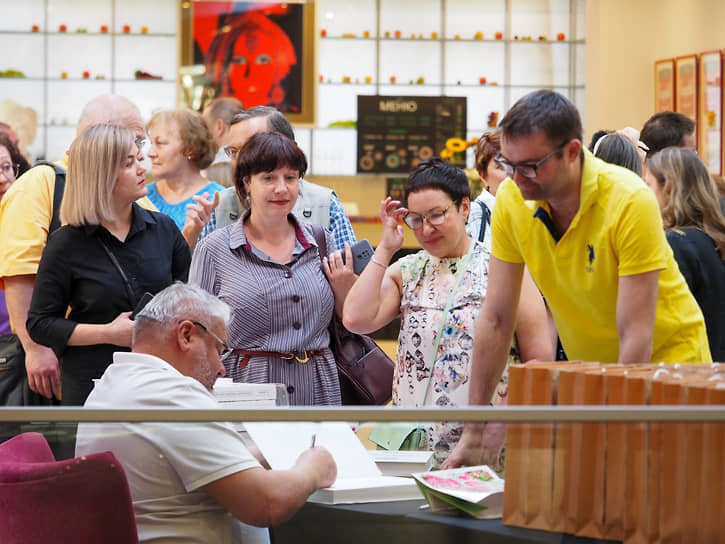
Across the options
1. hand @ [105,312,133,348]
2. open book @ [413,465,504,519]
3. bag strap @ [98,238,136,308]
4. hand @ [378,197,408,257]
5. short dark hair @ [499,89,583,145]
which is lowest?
open book @ [413,465,504,519]

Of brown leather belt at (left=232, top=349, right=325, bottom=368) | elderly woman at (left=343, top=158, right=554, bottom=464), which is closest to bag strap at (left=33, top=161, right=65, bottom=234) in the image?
brown leather belt at (left=232, top=349, right=325, bottom=368)

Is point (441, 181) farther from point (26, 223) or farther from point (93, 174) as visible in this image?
point (26, 223)

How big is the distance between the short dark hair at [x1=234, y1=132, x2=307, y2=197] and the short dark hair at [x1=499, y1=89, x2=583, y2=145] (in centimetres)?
122

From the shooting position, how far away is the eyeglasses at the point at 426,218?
3029 mm

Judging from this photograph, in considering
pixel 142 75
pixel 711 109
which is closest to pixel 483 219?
pixel 711 109

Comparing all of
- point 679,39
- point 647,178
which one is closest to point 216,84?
point 679,39

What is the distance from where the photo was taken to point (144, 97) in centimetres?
991

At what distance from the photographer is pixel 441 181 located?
307cm

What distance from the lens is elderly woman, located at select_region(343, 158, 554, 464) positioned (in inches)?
115

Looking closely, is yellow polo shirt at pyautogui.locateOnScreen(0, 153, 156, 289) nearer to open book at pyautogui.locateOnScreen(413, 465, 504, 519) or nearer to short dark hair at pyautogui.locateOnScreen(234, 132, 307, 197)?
short dark hair at pyautogui.locateOnScreen(234, 132, 307, 197)

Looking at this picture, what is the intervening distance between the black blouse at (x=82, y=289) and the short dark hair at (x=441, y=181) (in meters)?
0.91

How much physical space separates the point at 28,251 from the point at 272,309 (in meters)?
0.96

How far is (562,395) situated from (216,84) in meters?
8.28

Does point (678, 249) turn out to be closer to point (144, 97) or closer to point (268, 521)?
point (268, 521)
